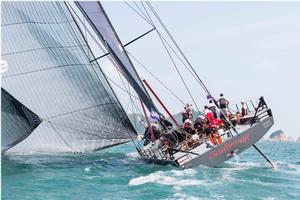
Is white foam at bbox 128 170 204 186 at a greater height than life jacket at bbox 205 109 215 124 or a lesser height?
lesser

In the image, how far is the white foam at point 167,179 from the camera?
1465cm

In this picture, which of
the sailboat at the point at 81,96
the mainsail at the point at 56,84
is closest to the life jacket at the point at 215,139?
the sailboat at the point at 81,96

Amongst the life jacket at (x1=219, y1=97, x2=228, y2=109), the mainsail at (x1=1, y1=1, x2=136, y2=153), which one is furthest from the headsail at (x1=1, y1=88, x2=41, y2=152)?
the life jacket at (x1=219, y1=97, x2=228, y2=109)

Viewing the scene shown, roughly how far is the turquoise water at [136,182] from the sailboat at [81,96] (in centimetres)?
77

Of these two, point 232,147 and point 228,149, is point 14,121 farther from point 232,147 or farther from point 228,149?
point 232,147

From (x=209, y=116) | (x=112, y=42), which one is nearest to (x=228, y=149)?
(x=209, y=116)

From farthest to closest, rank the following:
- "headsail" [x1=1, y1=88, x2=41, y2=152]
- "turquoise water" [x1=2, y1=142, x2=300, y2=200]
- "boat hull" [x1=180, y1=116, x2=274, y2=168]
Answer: "headsail" [x1=1, y1=88, x2=41, y2=152] → "boat hull" [x1=180, y1=116, x2=274, y2=168] → "turquoise water" [x1=2, y1=142, x2=300, y2=200]

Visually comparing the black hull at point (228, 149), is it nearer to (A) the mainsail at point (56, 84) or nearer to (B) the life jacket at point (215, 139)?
(B) the life jacket at point (215, 139)

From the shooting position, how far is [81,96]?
66.5 feet

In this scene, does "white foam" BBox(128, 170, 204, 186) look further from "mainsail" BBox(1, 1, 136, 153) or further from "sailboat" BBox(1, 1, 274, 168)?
"mainsail" BBox(1, 1, 136, 153)

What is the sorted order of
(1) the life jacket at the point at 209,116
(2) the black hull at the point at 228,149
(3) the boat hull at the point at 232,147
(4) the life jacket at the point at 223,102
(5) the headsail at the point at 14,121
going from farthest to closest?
1. (4) the life jacket at the point at 223,102
2. (1) the life jacket at the point at 209,116
3. (5) the headsail at the point at 14,121
4. (3) the boat hull at the point at 232,147
5. (2) the black hull at the point at 228,149

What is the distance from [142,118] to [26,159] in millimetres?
5366

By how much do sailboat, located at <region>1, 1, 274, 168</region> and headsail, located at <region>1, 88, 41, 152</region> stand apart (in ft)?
0.47

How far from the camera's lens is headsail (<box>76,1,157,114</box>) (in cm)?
1908
